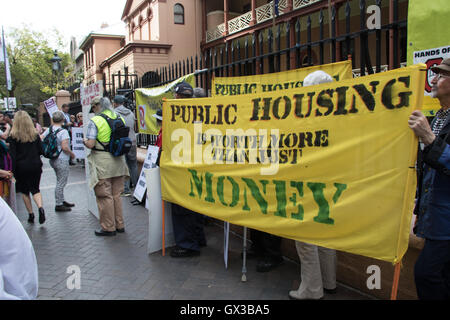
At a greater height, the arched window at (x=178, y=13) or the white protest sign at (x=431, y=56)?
the arched window at (x=178, y=13)

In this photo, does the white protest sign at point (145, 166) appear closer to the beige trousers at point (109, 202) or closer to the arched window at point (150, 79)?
the beige trousers at point (109, 202)

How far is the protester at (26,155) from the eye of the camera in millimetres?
6312

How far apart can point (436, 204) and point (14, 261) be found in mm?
2427

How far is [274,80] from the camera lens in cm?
504

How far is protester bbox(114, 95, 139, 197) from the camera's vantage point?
7957 millimetres

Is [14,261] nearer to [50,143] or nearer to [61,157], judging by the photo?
[50,143]

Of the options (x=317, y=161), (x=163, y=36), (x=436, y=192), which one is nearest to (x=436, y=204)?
(x=436, y=192)

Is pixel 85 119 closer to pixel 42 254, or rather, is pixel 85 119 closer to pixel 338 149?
pixel 42 254

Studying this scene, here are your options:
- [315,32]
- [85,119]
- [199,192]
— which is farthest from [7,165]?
[315,32]

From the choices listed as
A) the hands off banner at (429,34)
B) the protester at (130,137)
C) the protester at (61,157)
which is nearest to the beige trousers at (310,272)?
the hands off banner at (429,34)

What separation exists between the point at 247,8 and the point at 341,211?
2869 centimetres

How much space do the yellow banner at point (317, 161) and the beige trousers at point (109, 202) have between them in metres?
1.83

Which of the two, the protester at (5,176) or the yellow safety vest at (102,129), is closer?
the protester at (5,176)
